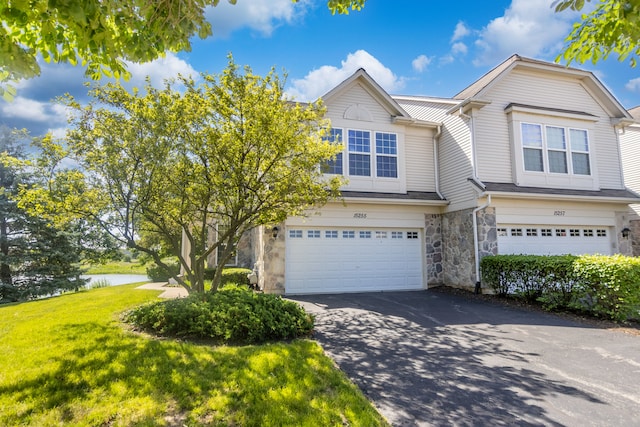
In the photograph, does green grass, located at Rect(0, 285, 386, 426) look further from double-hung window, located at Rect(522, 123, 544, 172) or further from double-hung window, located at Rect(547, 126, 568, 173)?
double-hung window, located at Rect(547, 126, 568, 173)

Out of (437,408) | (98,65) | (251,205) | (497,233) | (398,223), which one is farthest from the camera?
(398,223)

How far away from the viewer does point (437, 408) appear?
12.2 ft

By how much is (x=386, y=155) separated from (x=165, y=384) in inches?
414

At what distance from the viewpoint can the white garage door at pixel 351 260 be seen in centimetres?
1123

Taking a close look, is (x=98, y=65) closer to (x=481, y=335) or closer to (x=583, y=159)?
(x=481, y=335)

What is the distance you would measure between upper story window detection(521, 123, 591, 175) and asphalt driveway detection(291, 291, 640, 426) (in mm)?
6298

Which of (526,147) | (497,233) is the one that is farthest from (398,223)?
(526,147)

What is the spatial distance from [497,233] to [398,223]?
3.37 metres

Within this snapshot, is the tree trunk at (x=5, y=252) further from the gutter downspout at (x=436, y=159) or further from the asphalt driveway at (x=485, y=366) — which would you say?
the gutter downspout at (x=436, y=159)

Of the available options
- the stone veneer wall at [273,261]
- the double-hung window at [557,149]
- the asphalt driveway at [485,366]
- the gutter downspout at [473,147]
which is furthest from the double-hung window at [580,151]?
the stone veneer wall at [273,261]

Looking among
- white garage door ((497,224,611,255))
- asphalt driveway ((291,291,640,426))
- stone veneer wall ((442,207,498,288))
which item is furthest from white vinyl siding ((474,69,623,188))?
asphalt driveway ((291,291,640,426))

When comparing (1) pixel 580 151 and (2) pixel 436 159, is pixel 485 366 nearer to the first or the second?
(2) pixel 436 159

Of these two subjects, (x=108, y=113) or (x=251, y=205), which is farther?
(x=251, y=205)

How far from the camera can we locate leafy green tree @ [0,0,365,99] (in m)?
3.29
